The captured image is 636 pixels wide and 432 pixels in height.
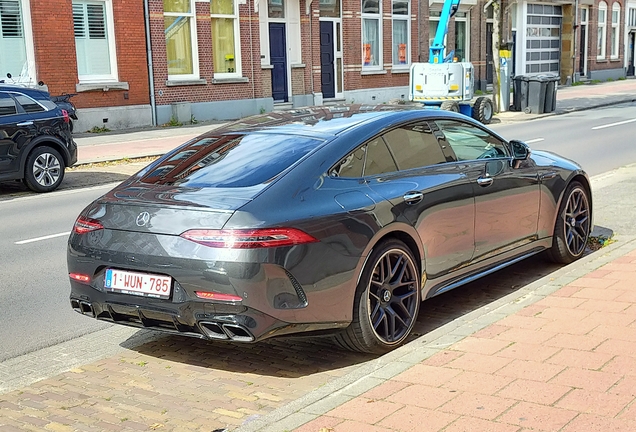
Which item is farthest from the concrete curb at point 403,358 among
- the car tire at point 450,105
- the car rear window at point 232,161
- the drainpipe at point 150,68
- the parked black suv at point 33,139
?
the drainpipe at point 150,68

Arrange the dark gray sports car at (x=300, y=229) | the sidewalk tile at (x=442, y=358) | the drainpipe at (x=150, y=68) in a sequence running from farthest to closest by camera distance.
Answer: the drainpipe at (x=150, y=68), the dark gray sports car at (x=300, y=229), the sidewalk tile at (x=442, y=358)

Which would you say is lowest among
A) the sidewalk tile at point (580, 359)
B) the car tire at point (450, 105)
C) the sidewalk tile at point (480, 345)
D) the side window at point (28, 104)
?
the sidewalk tile at point (480, 345)

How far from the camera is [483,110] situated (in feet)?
76.9

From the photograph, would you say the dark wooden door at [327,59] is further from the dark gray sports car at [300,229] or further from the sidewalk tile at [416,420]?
the sidewalk tile at [416,420]

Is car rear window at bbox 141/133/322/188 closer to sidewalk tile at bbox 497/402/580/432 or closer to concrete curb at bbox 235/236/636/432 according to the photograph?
concrete curb at bbox 235/236/636/432

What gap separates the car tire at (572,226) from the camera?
7.19 m

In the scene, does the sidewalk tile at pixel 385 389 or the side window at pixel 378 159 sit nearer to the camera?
the sidewalk tile at pixel 385 389

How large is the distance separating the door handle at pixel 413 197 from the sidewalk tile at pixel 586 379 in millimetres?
1597

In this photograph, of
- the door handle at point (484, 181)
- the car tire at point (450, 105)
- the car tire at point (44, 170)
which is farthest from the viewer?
the car tire at point (450, 105)

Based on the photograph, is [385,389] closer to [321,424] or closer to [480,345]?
[321,424]

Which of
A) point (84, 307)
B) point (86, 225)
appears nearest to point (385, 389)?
point (84, 307)

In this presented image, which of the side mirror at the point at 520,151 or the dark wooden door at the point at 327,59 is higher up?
the dark wooden door at the point at 327,59

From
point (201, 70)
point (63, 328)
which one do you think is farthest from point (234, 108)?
point (63, 328)

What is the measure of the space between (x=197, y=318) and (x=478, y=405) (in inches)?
67.3
